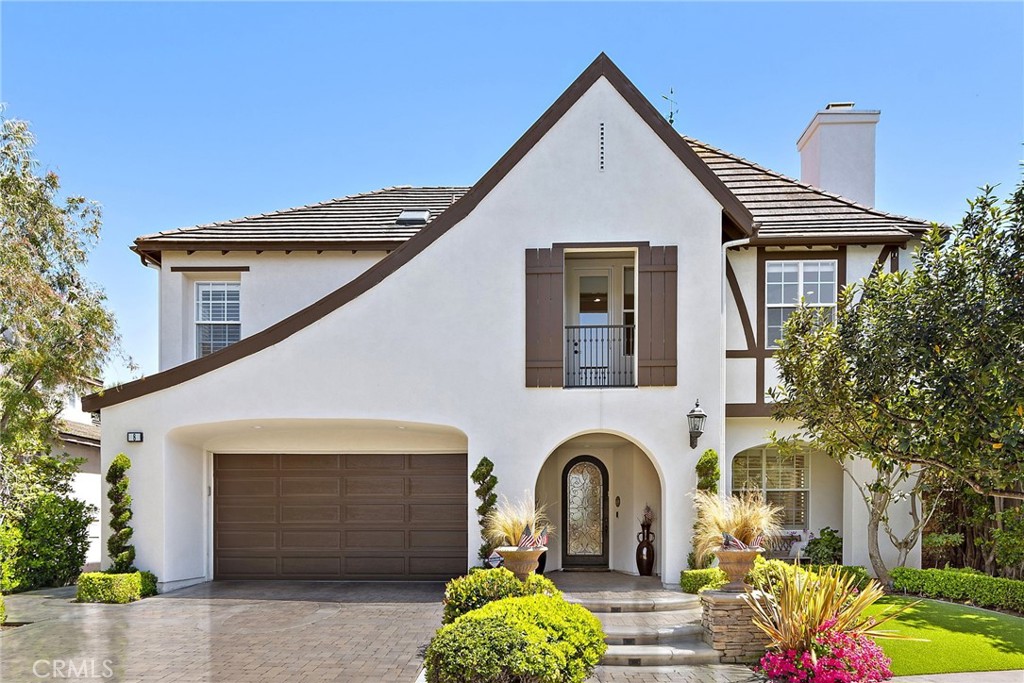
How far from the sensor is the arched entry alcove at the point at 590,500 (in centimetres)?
1299

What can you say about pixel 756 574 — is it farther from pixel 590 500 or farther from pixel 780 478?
pixel 780 478

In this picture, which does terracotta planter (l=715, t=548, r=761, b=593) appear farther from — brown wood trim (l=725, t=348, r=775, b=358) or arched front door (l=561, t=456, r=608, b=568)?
arched front door (l=561, t=456, r=608, b=568)

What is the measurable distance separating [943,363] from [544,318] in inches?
244

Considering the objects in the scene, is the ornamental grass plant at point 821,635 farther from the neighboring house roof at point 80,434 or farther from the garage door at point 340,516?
the neighboring house roof at point 80,434

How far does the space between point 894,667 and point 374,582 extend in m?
8.77

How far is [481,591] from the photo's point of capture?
8.15m

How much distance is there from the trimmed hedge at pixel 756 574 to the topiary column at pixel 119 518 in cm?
928

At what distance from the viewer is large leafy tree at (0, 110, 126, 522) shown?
33.5 ft

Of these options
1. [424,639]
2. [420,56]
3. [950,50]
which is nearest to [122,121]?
[420,56]

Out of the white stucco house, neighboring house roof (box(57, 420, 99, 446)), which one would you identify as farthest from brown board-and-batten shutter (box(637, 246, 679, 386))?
neighboring house roof (box(57, 420, 99, 446))

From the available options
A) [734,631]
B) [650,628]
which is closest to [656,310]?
[650,628]

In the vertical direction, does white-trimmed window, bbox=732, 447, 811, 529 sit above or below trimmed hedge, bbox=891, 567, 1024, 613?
above

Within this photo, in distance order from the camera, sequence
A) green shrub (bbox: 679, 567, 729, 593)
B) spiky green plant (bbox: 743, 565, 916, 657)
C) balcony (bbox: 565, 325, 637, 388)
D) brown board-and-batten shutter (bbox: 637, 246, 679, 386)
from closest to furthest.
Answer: spiky green plant (bbox: 743, 565, 916, 657), green shrub (bbox: 679, 567, 729, 593), brown board-and-batten shutter (bbox: 637, 246, 679, 386), balcony (bbox: 565, 325, 637, 388)

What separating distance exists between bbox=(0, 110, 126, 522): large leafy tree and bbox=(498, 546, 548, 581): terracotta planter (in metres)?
7.62
